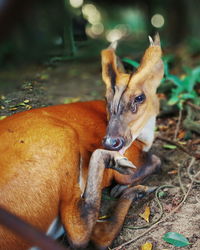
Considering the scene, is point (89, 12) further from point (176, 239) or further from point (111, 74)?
point (176, 239)

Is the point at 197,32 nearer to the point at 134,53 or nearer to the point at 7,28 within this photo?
the point at 134,53

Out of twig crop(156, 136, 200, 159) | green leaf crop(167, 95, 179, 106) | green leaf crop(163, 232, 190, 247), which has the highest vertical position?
green leaf crop(167, 95, 179, 106)

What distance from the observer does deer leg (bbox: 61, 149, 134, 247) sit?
2586mm

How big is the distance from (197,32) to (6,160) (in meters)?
6.60

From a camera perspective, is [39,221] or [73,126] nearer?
[39,221]

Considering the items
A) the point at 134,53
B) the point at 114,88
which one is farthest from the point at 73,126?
the point at 134,53

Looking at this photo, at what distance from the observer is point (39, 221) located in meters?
2.52

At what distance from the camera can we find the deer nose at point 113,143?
281 centimetres

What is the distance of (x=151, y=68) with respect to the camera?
3.37 metres

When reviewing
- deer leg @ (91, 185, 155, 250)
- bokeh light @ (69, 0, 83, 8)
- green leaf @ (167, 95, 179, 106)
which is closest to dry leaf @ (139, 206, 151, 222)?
deer leg @ (91, 185, 155, 250)

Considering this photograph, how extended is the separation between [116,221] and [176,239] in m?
0.50

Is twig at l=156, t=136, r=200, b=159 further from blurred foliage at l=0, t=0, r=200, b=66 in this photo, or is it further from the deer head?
blurred foliage at l=0, t=0, r=200, b=66

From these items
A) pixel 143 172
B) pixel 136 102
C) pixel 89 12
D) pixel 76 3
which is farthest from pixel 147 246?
pixel 89 12

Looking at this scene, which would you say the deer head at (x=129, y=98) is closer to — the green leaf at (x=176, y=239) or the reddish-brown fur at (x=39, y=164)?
the reddish-brown fur at (x=39, y=164)
